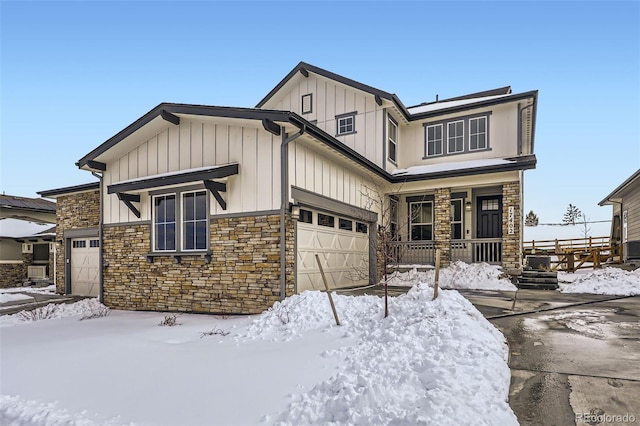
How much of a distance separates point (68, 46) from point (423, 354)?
15978 mm

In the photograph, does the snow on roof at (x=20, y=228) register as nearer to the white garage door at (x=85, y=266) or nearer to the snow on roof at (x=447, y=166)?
the white garage door at (x=85, y=266)

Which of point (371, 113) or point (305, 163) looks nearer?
point (305, 163)

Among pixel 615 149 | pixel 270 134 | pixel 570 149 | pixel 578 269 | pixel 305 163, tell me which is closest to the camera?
pixel 270 134

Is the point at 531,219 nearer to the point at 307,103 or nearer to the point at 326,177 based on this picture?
the point at 307,103

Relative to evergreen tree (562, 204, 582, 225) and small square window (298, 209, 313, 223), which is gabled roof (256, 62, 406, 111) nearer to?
small square window (298, 209, 313, 223)

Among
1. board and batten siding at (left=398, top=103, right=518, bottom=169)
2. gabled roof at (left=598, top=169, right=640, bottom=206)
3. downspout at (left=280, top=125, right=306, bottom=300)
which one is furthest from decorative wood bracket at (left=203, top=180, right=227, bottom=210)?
gabled roof at (left=598, top=169, right=640, bottom=206)

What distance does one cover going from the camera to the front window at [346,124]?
1455 centimetres

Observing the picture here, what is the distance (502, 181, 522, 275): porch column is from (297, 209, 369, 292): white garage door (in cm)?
482

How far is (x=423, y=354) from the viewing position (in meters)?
4.04

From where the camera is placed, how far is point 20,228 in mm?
19297

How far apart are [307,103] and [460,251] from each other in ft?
29.4

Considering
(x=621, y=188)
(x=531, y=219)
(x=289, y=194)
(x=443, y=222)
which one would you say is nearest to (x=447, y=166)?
(x=443, y=222)

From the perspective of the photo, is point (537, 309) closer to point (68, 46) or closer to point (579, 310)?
point (579, 310)

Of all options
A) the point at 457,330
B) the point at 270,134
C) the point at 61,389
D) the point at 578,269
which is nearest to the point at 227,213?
the point at 270,134
